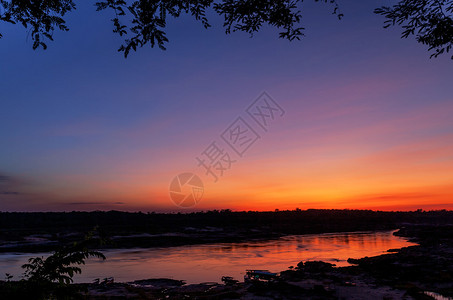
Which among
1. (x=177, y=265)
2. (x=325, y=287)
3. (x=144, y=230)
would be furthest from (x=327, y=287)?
(x=144, y=230)

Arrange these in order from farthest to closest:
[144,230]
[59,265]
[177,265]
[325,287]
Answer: [144,230] < [177,265] < [325,287] < [59,265]

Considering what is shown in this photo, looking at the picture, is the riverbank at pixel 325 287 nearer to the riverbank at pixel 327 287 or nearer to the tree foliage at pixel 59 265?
the riverbank at pixel 327 287

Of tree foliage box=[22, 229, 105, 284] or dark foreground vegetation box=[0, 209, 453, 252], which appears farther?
dark foreground vegetation box=[0, 209, 453, 252]

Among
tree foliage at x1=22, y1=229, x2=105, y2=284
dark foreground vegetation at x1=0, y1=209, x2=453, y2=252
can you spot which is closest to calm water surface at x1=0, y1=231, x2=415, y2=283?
dark foreground vegetation at x1=0, y1=209, x2=453, y2=252

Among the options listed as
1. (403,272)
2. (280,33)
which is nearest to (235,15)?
(280,33)

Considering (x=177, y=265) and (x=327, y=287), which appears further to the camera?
(x=177, y=265)

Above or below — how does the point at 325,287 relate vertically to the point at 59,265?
below

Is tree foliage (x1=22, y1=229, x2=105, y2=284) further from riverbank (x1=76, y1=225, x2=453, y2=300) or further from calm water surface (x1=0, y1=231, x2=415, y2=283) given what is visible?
calm water surface (x1=0, y1=231, x2=415, y2=283)

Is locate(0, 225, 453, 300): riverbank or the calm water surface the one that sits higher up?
locate(0, 225, 453, 300): riverbank

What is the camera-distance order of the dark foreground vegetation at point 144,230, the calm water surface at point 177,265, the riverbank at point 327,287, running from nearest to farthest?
the riverbank at point 327,287
the calm water surface at point 177,265
the dark foreground vegetation at point 144,230

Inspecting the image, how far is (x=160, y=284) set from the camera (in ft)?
58.3

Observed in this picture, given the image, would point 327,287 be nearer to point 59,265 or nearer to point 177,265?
point 59,265

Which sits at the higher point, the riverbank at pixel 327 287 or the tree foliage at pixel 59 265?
the tree foliage at pixel 59 265

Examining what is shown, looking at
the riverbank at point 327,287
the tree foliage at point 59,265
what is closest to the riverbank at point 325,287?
the riverbank at point 327,287
